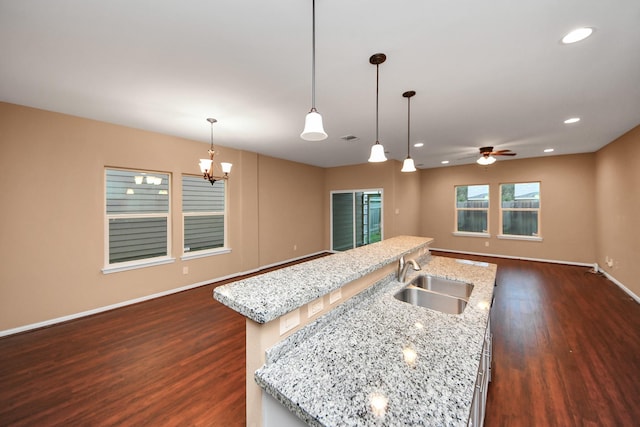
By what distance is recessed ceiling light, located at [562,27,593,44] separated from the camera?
1569 millimetres

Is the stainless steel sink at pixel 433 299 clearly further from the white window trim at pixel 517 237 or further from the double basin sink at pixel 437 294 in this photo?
the white window trim at pixel 517 237

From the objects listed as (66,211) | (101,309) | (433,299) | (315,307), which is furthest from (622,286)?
(66,211)

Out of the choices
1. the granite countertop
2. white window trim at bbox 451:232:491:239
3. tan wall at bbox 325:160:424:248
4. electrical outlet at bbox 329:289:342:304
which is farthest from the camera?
white window trim at bbox 451:232:491:239

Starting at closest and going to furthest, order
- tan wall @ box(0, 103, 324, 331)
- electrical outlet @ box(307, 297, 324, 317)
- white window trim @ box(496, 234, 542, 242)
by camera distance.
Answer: electrical outlet @ box(307, 297, 324, 317)
tan wall @ box(0, 103, 324, 331)
white window trim @ box(496, 234, 542, 242)

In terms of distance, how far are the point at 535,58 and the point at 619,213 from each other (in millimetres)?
4056

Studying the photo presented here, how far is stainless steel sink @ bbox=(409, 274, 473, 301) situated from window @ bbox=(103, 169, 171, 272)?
3.76 m

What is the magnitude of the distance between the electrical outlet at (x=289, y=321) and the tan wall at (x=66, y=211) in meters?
3.51

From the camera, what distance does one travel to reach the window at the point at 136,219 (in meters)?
3.38

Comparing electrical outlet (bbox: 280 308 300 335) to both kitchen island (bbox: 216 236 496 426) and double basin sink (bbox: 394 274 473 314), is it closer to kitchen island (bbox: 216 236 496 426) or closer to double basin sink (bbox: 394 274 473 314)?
kitchen island (bbox: 216 236 496 426)

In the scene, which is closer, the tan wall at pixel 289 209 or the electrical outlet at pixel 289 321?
the electrical outlet at pixel 289 321

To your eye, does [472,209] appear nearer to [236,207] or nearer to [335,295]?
[236,207]

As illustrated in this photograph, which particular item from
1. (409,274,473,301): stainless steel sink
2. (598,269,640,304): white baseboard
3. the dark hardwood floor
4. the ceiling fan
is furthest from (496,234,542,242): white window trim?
(409,274,473,301): stainless steel sink

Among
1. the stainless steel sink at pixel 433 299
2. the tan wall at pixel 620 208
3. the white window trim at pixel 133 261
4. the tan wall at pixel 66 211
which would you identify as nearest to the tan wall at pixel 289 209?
the tan wall at pixel 66 211

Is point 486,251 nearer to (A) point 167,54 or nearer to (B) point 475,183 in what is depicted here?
(B) point 475,183
